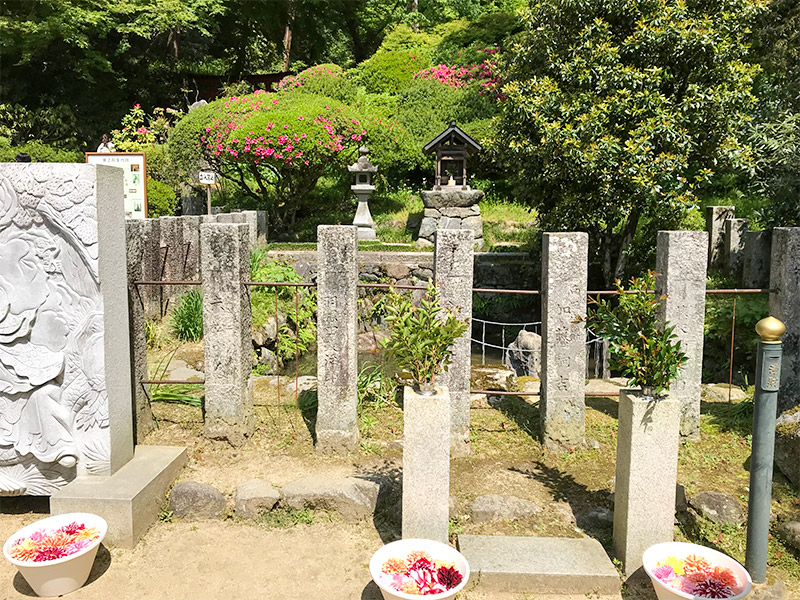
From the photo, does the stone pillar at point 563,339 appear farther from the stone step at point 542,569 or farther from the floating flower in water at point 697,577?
the floating flower in water at point 697,577

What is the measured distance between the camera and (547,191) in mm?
9922

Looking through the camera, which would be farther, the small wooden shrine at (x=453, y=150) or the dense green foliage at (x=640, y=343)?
the small wooden shrine at (x=453, y=150)

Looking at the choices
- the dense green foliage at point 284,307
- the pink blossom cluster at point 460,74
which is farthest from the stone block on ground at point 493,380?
the pink blossom cluster at point 460,74

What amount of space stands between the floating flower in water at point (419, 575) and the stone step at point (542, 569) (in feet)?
1.24

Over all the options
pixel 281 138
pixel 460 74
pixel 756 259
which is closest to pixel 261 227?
pixel 281 138

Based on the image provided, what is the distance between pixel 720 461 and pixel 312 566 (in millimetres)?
3384

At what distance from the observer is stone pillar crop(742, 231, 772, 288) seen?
1025cm

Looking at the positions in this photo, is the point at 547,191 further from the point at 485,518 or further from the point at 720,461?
the point at 485,518

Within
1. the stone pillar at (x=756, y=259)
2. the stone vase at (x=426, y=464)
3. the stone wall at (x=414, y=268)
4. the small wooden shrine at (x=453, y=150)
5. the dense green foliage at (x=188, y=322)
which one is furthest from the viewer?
the small wooden shrine at (x=453, y=150)

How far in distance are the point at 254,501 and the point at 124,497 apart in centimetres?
85

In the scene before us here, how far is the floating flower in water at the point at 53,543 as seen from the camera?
3555 mm

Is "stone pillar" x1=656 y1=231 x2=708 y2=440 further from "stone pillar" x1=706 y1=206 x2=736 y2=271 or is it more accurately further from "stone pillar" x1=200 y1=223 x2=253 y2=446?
"stone pillar" x1=706 y1=206 x2=736 y2=271

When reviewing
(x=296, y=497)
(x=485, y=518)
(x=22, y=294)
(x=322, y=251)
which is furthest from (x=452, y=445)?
(x=22, y=294)

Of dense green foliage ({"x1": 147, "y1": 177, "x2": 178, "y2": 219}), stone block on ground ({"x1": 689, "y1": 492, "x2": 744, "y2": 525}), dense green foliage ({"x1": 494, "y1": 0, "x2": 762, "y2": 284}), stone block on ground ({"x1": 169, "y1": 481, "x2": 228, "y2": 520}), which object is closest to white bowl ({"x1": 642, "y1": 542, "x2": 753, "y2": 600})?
stone block on ground ({"x1": 689, "y1": 492, "x2": 744, "y2": 525})
